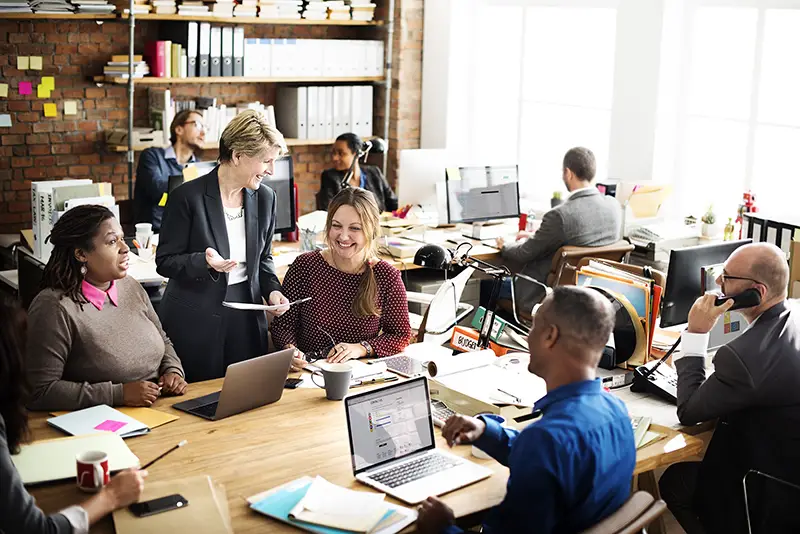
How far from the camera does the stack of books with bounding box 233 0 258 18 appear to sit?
22.2ft

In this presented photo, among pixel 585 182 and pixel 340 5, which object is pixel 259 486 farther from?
pixel 340 5

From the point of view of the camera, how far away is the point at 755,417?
3.08 m

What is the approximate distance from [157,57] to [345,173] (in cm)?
148

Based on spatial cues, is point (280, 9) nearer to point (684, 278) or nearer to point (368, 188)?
point (368, 188)

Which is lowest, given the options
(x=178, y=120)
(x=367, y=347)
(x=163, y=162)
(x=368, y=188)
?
(x=367, y=347)

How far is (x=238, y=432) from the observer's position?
287cm

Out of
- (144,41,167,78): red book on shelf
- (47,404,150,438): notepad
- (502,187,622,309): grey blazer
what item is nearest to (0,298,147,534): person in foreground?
(47,404,150,438): notepad

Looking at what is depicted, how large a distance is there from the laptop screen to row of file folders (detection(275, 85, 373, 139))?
481 cm

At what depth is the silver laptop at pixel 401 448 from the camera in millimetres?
2557

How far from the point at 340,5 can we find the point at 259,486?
5.36 meters

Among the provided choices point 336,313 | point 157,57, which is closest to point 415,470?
point 336,313

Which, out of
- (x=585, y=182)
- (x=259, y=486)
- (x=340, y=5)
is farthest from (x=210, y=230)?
(x=340, y=5)

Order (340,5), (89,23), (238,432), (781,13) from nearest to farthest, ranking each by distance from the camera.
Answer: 1. (238,432)
2. (781,13)
3. (89,23)
4. (340,5)

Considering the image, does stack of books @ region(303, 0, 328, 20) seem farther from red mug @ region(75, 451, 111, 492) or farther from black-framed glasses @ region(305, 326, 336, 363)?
red mug @ region(75, 451, 111, 492)
